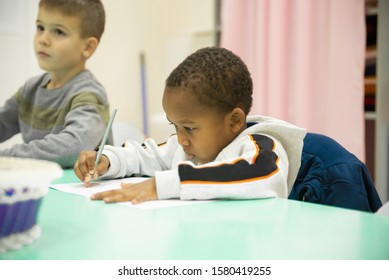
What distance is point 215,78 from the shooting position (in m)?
0.70

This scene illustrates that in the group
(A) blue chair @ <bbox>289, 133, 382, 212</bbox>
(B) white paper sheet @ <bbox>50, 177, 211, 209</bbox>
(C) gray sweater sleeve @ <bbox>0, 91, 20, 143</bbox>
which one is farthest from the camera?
(C) gray sweater sleeve @ <bbox>0, 91, 20, 143</bbox>

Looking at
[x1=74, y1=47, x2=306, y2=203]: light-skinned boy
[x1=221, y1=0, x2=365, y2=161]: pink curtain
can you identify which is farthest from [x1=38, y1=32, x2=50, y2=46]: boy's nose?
[x1=221, y1=0, x2=365, y2=161]: pink curtain

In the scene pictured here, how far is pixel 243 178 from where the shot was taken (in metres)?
0.61

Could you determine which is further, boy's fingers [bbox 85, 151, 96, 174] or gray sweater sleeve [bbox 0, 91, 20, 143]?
gray sweater sleeve [bbox 0, 91, 20, 143]

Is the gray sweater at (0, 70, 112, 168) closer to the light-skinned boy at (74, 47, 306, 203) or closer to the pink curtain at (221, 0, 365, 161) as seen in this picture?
the light-skinned boy at (74, 47, 306, 203)

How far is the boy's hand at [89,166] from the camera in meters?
0.75

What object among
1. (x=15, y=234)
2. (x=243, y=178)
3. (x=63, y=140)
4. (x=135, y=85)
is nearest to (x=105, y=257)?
(x=15, y=234)

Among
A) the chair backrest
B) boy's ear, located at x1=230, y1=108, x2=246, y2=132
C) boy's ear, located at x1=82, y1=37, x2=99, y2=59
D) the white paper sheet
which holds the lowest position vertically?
the white paper sheet

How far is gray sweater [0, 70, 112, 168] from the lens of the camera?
94cm

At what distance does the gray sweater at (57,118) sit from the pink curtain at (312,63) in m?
0.83

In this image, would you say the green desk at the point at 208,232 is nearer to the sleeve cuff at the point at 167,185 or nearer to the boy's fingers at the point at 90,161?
the sleeve cuff at the point at 167,185

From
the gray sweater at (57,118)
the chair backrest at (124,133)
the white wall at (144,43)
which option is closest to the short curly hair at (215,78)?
the gray sweater at (57,118)

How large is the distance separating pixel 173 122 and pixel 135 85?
6.25 feet

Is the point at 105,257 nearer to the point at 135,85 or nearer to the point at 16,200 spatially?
the point at 16,200
